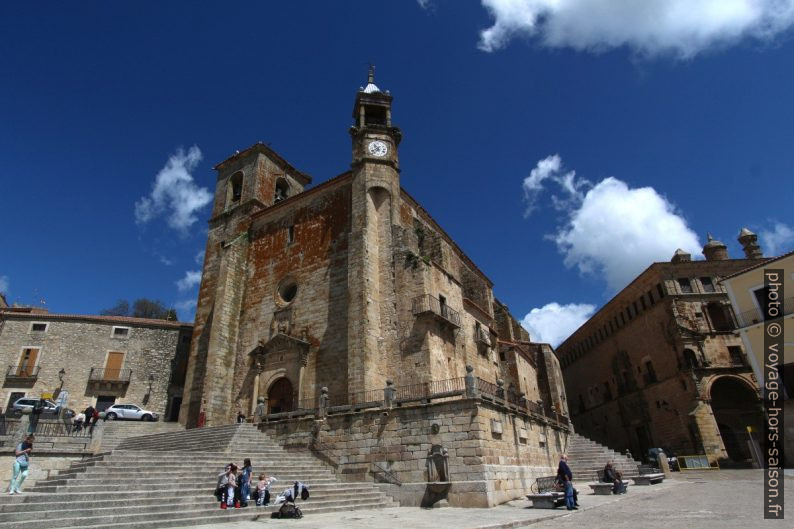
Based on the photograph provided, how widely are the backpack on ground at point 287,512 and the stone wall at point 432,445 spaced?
4146 mm

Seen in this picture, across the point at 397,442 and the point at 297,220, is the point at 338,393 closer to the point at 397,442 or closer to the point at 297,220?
the point at 397,442

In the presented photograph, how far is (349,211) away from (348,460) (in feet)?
39.4

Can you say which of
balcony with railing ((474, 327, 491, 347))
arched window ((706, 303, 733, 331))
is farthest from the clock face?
arched window ((706, 303, 733, 331))

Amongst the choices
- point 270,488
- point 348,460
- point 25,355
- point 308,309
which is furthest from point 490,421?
point 25,355

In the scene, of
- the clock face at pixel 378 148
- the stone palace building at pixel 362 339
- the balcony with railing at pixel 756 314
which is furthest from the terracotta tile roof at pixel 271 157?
the balcony with railing at pixel 756 314

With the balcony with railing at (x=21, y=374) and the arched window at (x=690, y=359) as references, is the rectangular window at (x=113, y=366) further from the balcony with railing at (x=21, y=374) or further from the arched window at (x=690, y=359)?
the arched window at (x=690, y=359)

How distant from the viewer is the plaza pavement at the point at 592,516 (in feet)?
25.3

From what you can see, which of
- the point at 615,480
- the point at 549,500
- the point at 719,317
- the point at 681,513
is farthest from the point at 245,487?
the point at 719,317

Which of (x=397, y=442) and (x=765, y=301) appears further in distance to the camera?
(x=765, y=301)

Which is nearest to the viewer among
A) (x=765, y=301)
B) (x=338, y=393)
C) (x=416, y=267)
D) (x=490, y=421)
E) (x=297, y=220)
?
(x=490, y=421)

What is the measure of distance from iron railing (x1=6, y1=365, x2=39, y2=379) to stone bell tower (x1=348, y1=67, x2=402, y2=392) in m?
18.6

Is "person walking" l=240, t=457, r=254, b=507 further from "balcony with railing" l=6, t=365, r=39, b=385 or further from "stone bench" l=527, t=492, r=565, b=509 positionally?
"balcony with railing" l=6, t=365, r=39, b=385

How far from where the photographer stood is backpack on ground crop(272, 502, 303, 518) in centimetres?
991

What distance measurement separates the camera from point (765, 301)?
75.4 feet
